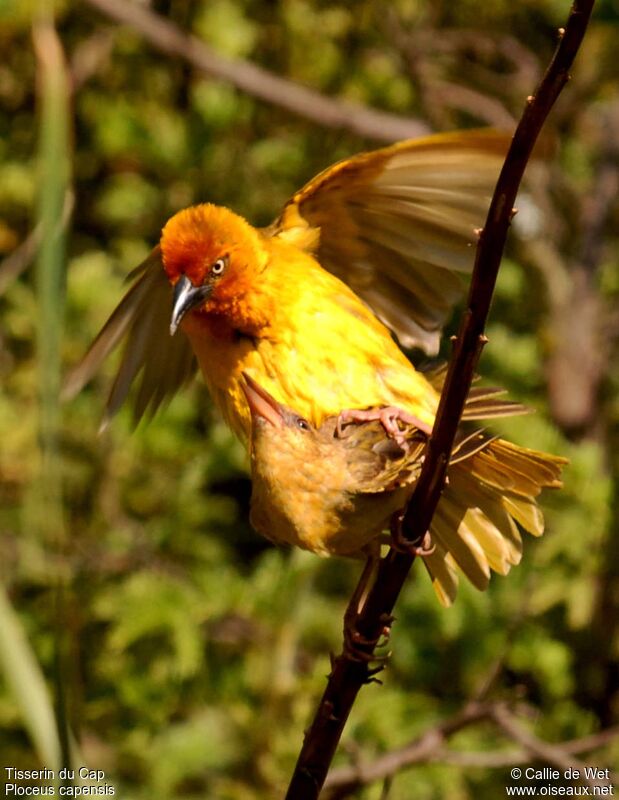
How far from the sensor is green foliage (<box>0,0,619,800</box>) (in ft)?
13.0

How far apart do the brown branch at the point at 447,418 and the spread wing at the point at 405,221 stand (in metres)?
1.05

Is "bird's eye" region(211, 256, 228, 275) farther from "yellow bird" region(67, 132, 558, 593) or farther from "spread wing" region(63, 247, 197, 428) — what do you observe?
"spread wing" region(63, 247, 197, 428)

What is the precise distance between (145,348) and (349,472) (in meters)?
1.28

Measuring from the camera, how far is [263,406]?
238cm

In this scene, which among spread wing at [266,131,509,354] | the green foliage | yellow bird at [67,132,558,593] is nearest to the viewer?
yellow bird at [67,132,558,593]

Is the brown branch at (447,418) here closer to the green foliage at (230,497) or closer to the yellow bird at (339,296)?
the yellow bird at (339,296)

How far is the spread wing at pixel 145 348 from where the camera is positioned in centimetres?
336

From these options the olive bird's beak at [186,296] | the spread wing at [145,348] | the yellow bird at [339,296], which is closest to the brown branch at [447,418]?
the yellow bird at [339,296]

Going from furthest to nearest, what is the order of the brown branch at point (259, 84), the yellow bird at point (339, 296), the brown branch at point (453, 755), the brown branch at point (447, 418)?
the brown branch at point (259, 84) < the brown branch at point (453, 755) < the yellow bird at point (339, 296) < the brown branch at point (447, 418)

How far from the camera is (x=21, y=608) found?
14.4ft

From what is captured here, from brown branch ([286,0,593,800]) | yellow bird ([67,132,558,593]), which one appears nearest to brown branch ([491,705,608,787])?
yellow bird ([67,132,558,593])

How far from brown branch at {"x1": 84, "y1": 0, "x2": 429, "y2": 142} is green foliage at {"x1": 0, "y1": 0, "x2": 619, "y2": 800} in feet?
0.34

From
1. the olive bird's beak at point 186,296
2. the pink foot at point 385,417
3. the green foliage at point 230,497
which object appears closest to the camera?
the pink foot at point 385,417

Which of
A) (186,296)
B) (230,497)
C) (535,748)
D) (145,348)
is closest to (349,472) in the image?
(186,296)
